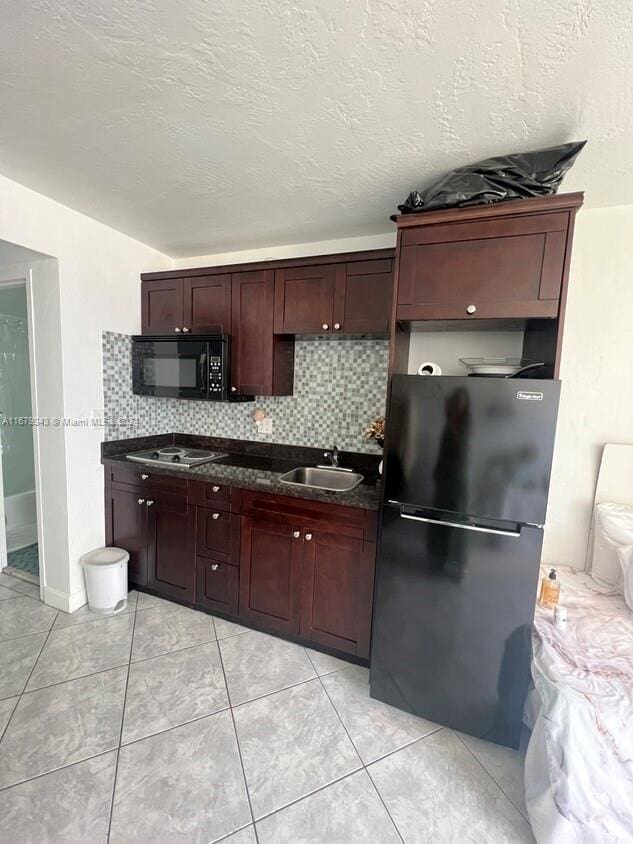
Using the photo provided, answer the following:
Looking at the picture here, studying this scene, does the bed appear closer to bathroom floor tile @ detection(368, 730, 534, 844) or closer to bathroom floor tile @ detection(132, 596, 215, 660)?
bathroom floor tile @ detection(368, 730, 534, 844)

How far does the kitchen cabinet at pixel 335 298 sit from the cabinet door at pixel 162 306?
79 cm

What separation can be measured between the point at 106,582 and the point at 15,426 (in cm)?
183

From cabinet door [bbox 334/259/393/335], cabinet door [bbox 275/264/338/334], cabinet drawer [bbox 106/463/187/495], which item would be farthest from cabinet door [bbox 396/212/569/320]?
cabinet drawer [bbox 106/463/187/495]

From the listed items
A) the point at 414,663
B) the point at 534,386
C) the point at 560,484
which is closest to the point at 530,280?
the point at 534,386

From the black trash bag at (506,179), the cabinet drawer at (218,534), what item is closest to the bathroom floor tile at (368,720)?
the cabinet drawer at (218,534)

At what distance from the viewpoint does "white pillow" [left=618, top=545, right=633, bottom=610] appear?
5.20 feet

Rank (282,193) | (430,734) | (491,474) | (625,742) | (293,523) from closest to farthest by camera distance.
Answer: (625,742)
(491,474)
(430,734)
(282,193)
(293,523)

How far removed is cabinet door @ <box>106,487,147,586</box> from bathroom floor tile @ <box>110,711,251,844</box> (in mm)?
1145

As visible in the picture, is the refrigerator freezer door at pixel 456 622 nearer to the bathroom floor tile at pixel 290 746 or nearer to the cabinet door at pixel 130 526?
the bathroom floor tile at pixel 290 746

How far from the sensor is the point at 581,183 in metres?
1.64

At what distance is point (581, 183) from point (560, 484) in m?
1.49

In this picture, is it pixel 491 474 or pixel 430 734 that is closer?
pixel 491 474

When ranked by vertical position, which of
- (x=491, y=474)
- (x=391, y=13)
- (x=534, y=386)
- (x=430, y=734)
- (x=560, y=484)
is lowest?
(x=430, y=734)

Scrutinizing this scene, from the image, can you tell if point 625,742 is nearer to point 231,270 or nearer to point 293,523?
point 293,523
